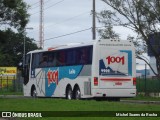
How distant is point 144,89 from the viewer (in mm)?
42844

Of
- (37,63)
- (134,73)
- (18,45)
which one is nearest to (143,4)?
(134,73)

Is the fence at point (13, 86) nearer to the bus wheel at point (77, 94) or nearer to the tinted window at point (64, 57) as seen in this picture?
the tinted window at point (64, 57)

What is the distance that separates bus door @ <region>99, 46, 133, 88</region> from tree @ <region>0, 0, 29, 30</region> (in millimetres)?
4904

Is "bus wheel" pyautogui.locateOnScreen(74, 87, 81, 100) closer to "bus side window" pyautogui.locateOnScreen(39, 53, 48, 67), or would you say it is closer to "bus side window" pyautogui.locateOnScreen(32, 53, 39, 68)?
"bus side window" pyautogui.locateOnScreen(39, 53, 48, 67)

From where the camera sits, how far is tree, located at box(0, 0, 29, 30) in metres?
29.6

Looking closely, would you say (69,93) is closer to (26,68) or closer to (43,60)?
(43,60)

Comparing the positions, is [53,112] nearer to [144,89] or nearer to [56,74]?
[56,74]

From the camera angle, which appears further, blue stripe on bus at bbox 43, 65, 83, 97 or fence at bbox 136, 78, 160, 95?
fence at bbox 136, 78, 160, 95

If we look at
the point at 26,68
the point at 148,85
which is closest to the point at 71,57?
the point at 26,68

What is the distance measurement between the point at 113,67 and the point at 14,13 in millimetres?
6516

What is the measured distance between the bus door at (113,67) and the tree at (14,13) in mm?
4904

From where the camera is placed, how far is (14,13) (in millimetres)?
30516

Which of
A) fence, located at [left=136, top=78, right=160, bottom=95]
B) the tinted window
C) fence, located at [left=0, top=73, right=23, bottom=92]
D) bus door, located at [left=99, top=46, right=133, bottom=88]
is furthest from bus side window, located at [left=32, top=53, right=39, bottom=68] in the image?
fence, located at [left=0, top=73, right=23, bottom=92]

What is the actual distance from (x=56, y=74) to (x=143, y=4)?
24.6 feet
